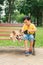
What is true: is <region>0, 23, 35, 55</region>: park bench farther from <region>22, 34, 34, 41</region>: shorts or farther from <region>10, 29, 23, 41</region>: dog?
<region>22, 34, 34, 41</region>: shorts

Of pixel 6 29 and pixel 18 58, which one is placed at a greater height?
pixel 6 29

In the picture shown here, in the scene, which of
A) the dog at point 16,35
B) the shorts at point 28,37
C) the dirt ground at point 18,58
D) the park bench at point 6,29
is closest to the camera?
the dirt ground at point 18,58

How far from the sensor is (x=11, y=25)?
36.0 feet

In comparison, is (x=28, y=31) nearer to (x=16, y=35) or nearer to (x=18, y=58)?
(x=16, y=35)

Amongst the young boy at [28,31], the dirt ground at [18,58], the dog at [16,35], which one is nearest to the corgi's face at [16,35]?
the dog at [16,35]

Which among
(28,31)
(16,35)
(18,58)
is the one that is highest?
(28,31)

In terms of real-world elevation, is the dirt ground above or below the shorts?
below

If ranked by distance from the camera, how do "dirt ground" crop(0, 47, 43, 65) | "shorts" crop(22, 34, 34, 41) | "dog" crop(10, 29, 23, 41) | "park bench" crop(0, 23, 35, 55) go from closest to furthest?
1. "dirt ground" crop(0, 47, 43, 65)
2. "shorts" crop(22, 34, 34, 41)
3. "dog" crop(10, 29, 23, 41)
4. "park bench" crop(0, 23, 35, 55)

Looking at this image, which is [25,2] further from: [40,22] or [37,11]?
[40,22]

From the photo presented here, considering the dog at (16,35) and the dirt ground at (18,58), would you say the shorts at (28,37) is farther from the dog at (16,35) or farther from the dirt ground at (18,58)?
the dirt ground at (18,58)

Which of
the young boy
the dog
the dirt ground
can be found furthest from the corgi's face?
the dirt ground

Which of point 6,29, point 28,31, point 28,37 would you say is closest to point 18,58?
point 28,37

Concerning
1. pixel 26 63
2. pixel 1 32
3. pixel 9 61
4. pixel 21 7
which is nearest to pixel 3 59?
pixel 9 61

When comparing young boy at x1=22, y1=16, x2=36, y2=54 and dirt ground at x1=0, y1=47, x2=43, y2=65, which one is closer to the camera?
dirt ground at x1=0, y1=47, x2=43, y2=65
